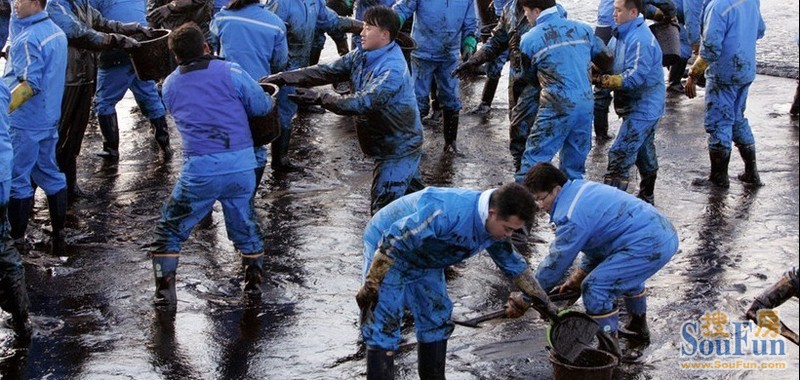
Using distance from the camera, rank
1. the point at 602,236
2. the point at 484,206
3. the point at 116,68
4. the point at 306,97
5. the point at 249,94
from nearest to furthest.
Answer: the point at 484,206 → the point at 602,236 → the point at 249,94 → the point at 306,97 → the point at 116,68

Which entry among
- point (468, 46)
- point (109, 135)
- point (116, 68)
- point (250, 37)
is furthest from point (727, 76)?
point (109, 135)

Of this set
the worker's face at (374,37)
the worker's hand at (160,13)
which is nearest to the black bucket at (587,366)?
the worker's face at (374,37)

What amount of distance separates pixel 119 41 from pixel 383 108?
265 cm

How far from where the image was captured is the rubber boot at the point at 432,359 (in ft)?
21.3

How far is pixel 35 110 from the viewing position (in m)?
8.41

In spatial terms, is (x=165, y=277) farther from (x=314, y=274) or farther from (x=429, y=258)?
(x=429, y=258)

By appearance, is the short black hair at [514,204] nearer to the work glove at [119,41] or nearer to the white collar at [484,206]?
the white collar at [484,206]

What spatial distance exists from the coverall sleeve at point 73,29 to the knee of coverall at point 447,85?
Answer: 369cm

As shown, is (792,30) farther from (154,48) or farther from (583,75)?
(154,48)

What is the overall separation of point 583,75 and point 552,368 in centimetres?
320

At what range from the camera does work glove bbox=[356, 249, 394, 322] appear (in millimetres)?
6035

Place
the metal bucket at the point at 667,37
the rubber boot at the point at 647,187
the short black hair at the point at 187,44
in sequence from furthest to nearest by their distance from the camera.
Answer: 1. the metal bucket at the point at 667,37
2. the rubber boot at the point at 647,187
3. the short black hair at the point at 187,44

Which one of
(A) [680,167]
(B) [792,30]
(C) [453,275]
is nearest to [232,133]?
(C) [453,275]

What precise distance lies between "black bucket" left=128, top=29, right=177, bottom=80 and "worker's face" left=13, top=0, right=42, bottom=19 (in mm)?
1240
